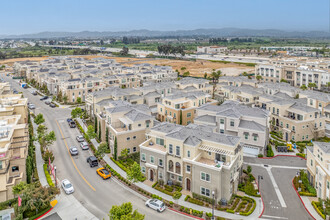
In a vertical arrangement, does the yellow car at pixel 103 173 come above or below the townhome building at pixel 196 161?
below

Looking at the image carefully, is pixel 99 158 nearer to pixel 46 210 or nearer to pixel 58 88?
pixel 46 210

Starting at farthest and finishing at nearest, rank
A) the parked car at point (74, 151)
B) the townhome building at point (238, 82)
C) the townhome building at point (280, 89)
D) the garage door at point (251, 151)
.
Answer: the townhome building at point (238, 82), the townhome building at point (280, 89), the parked car at point (74, 151), the garage door at point (251, 151)

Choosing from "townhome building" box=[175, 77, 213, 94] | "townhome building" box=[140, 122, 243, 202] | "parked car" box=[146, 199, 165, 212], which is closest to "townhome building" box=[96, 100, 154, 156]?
"townhome building" box=[140, 122, 243, 202]

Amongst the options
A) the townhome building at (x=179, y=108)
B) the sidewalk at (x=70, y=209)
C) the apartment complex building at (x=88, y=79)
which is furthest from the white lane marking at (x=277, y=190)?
the apartment complex building at (x=88, y=79)

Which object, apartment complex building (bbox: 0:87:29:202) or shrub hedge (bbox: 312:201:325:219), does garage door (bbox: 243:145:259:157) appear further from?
apartment complex building (bbox: 0:87:29:202)

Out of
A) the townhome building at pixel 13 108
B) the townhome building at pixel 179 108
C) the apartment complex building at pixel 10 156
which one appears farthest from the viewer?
the townhome building at pixel 179 108

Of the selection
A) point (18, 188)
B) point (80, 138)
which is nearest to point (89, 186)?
point (18, 188)

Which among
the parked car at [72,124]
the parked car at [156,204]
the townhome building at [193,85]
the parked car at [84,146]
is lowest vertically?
the parked car at [156,204]

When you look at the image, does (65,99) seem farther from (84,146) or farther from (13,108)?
(84,146)

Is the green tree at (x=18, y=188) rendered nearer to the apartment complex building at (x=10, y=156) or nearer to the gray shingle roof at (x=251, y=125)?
the apartment complex building at (x=10, y=156)
